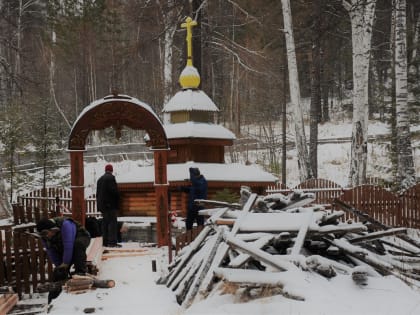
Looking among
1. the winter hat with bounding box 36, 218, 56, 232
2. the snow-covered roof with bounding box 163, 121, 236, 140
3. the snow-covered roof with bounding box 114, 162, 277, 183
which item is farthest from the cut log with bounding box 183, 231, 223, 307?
the snow-covered roof with bounding box 163, 121, 236, 140

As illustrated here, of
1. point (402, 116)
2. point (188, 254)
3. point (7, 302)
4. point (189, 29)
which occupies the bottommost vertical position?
point (7, 302)

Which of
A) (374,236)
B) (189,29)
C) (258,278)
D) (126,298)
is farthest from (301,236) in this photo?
(189,29)

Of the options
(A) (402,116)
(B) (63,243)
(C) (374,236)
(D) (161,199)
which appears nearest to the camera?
(B) (63,243)

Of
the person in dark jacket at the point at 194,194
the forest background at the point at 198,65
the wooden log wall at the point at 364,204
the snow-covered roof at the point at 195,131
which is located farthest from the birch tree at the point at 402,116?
the person in dark jacket at the point at 194,194

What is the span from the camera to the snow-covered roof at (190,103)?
611 inches

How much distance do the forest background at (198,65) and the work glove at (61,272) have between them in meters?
12.3

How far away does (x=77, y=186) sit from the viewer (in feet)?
36.9

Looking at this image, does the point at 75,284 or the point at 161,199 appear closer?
the point at 75,284

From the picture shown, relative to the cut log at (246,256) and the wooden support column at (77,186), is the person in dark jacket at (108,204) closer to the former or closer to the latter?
the wooden support column at (77,186)

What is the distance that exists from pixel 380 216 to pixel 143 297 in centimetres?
856

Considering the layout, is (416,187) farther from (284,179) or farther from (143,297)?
(284,179)

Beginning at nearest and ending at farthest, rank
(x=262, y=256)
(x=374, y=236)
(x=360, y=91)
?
(x=262, y=256) < (x=374, y=236) < (x=360, y=91)

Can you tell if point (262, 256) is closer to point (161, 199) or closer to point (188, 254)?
point (188, 254)

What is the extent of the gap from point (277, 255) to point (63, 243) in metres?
3.08
